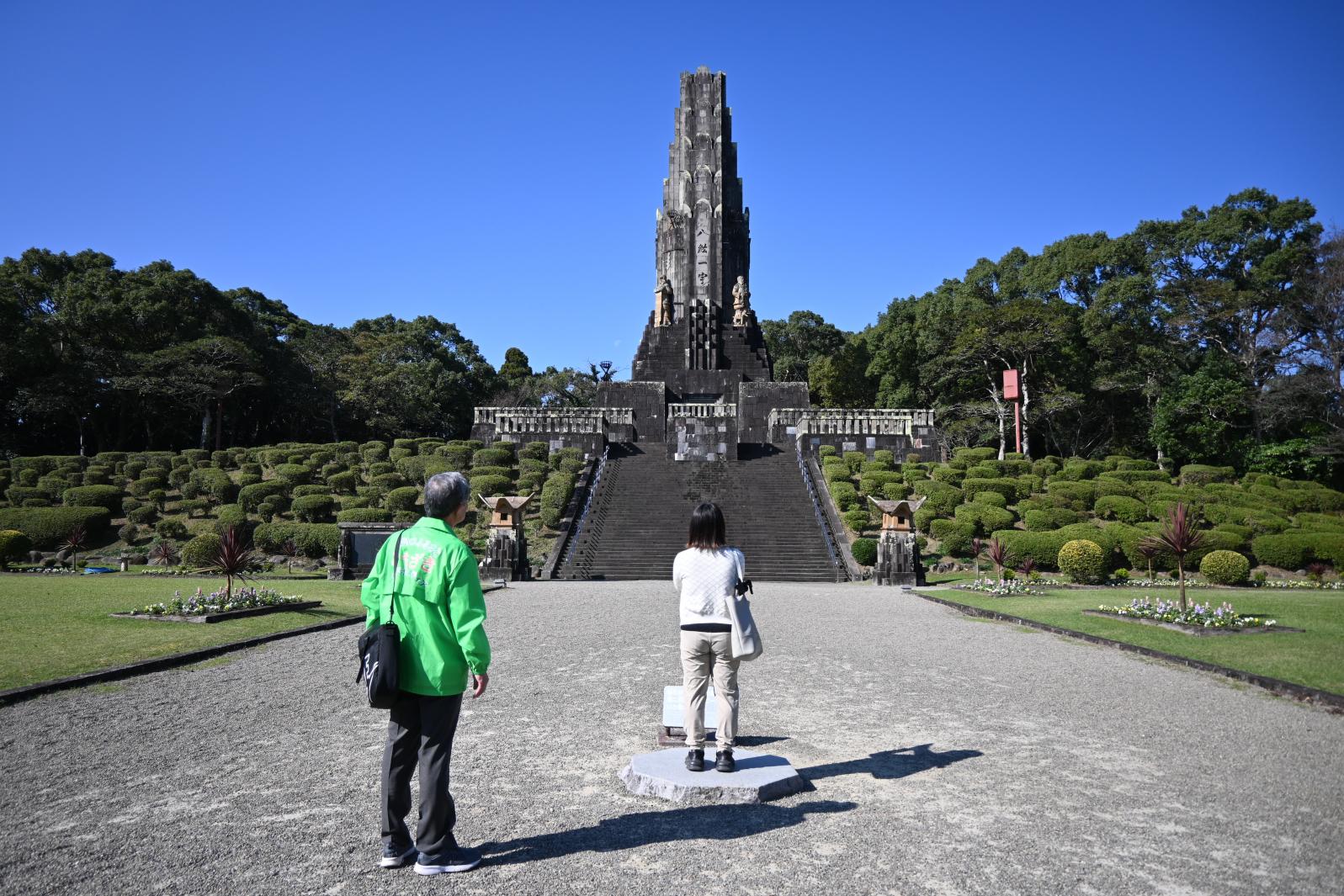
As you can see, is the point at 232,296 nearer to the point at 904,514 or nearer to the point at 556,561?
the point at 556,561

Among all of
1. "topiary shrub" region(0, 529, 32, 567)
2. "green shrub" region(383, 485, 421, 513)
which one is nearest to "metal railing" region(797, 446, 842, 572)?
"green shrub" region(383, 485, 421, 513)

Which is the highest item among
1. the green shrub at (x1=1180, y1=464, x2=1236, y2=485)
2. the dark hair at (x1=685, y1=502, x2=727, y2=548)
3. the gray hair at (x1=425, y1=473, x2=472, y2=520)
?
the green shrub at (x1=1180, y1=464, x2=1236, y2=485)

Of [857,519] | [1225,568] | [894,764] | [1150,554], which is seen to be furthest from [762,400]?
[894,764]

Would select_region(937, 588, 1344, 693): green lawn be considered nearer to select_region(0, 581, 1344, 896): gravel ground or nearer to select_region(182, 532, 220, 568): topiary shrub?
select_region(0, 581, 1344, 896): gravel ground

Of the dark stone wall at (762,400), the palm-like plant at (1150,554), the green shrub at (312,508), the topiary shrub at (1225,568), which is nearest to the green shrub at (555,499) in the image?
the green shrub at (312,508)

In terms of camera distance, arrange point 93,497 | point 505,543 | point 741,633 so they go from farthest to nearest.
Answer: point 93,497, point 505,543, point 741,633

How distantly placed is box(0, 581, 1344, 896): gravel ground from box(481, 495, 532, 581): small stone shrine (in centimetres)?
1166

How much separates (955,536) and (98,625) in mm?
19832

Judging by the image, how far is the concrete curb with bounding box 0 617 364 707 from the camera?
21.8 ft

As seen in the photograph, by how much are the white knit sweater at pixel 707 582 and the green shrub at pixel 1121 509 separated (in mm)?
22838

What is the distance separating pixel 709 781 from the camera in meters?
4.48

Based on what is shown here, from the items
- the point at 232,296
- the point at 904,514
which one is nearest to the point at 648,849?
the point at 904,514

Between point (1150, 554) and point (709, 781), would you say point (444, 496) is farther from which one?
point (1150, 554)

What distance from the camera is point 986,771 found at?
5.02m
